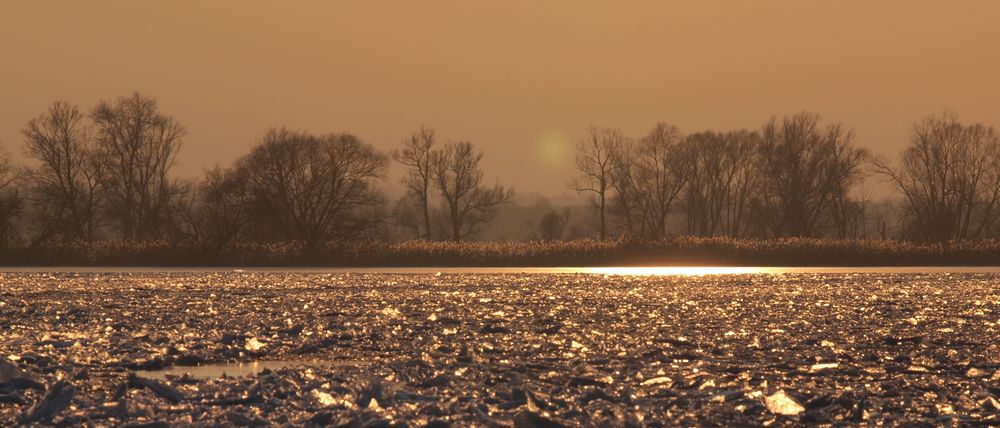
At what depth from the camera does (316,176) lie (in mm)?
72500

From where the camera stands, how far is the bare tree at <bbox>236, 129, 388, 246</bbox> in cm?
6850

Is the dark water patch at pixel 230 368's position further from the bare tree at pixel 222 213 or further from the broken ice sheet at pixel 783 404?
the bare tree at pixel 222 213

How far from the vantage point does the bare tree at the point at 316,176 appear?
225ft

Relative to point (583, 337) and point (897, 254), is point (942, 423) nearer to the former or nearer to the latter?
point (583, 337)

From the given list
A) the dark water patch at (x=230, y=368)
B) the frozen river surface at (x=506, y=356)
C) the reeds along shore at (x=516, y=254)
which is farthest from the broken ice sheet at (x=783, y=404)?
the reeds along shore at (x=516, y=254)

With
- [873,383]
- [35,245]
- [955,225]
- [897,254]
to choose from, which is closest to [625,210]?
[955,225]

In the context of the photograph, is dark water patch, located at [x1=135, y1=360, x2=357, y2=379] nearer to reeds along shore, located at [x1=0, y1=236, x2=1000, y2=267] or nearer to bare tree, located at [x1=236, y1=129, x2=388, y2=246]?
reeds along shore, located at [x1=0, y1=236, x2=1000, y2=267]

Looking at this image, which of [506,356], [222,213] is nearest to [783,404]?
[506,356]

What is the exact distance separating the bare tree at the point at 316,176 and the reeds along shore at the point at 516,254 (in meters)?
16.4

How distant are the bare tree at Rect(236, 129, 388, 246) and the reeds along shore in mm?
16363

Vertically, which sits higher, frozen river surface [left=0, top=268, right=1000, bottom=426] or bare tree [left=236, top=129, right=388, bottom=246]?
bare tree [left=236, top=129, right=388, bottom=246]

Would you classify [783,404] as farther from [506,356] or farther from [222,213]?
[222,213]

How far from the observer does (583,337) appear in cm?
1475

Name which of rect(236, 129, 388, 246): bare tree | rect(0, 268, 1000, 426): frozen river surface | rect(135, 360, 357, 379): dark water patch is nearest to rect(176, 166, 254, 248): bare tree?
rect(236, 129, 388, 246): bare tree
